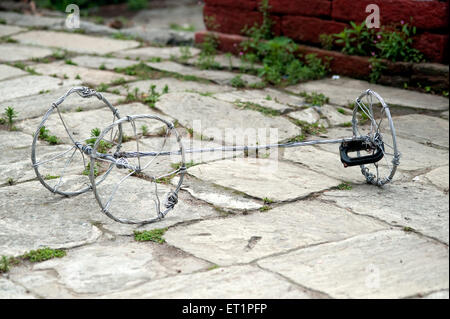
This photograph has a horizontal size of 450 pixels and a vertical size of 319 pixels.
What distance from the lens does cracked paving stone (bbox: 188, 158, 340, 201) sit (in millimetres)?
3706

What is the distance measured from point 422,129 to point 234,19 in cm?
295

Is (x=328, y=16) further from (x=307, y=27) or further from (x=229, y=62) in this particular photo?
(x=229, y=62)

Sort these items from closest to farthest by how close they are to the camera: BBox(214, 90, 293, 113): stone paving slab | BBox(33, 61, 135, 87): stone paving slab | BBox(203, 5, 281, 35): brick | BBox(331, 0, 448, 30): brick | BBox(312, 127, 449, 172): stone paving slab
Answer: BBox(312, 127, 449, 172): stone paving slab
BBox(214, 90, 293, 113): stone paving slab
BBox(331, 0, 448, 30): brick
BBox(33, 61, 135, 87): stone paving slab
BBox(203, 5, 281, 35): brick

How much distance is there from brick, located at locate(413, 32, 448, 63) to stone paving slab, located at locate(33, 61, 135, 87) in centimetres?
263

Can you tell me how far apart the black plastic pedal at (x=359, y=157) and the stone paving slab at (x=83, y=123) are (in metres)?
1.57

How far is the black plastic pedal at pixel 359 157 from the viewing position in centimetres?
359

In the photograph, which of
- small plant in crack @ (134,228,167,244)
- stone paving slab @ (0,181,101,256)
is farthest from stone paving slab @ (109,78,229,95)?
small plant in crack @ (134,228,167,244)

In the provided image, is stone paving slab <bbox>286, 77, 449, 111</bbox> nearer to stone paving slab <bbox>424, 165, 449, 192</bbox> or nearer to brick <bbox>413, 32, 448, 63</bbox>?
brick <bbox>413, 32, 448, 63</bbox>

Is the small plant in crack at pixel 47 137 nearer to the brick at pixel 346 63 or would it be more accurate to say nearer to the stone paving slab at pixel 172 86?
the stone paving slab at pixel 172 86

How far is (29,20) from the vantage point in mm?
8422

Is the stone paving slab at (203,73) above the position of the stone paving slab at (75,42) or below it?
below

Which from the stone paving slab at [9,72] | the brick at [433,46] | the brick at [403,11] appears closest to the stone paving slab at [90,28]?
the stone paving slab at [9,72]

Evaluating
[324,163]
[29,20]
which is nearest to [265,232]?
[324,163]

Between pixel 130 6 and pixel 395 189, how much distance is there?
7.60m
